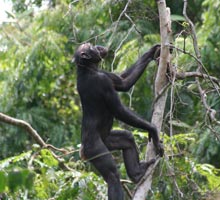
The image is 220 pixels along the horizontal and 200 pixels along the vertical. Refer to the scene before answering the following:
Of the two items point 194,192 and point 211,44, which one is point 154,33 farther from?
point 194,192

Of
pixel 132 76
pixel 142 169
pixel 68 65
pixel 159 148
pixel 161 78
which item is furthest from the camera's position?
pixel 68 65

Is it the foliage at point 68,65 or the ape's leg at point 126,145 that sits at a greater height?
the foliage at point 68,65

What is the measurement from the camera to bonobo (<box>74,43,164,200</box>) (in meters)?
5.95

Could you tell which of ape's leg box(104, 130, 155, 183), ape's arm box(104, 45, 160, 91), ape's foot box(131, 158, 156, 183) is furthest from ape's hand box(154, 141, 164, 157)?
ape's arm box(104, 45, 160, 91)

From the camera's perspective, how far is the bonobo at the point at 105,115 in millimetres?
5953

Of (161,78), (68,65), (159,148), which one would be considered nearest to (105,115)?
(159,148)

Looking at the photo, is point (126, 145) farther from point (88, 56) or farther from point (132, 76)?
point (88, 56)

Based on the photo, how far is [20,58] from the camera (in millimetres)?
10750

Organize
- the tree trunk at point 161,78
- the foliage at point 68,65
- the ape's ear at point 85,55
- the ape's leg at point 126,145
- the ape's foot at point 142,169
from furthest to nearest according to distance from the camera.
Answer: the foliage at point 68,65
the ape's ear at point 85,55
the ape's leg at point 126,145
the ape's foot at point 142,169
the tree trunk at point 161,78

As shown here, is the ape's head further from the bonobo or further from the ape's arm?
the ape's arm

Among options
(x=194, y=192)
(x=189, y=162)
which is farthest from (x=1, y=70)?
(x=194, y=192)

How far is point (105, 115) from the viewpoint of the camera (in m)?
6.18

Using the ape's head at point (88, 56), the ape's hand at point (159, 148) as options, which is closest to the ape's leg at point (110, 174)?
the ape's hand at point (159, 148)

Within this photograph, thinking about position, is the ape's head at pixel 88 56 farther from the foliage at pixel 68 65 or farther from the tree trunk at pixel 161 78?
the foliage at pixel 68 65
